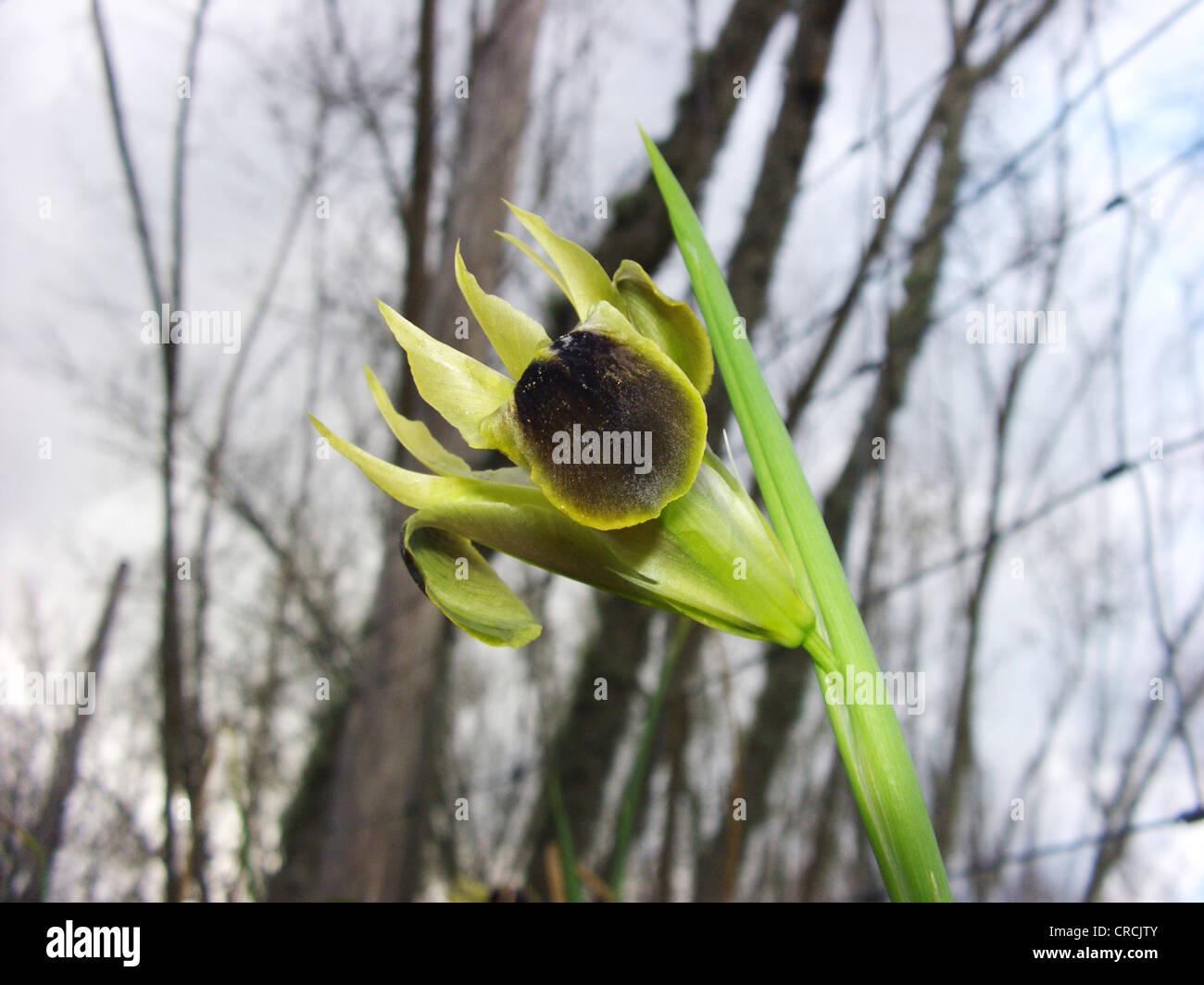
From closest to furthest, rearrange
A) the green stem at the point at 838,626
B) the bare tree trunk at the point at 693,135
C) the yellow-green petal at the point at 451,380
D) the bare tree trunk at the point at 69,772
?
the green stem at the point at 838,626 < the yellow-green petal at the point at 451,380 < the bare tree trunk at the point at 69,772 < the bare tree trunk at the point at 693,135

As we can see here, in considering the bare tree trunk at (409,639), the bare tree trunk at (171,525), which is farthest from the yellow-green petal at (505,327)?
the bare tree trunk at (409,639)

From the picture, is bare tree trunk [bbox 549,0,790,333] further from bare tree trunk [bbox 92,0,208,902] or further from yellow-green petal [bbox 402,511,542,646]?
yellow-green petal [bbox 402,511,542,646]

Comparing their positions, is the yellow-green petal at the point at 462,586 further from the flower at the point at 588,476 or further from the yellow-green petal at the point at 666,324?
the yellow-green petal at the point at 666,324

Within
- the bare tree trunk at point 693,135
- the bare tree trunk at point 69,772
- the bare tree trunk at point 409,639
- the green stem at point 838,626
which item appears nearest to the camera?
the green stem at point 838,626

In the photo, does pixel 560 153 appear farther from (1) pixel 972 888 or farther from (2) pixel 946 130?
(1) pixel 972 888

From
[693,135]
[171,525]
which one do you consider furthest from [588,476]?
[693,135]

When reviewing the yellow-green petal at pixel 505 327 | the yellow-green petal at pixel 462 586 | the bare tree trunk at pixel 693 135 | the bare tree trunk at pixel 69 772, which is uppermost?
the bare tree trunk at pixel 693 135

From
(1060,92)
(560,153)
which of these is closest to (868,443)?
(1060,92)
